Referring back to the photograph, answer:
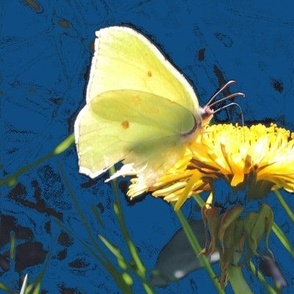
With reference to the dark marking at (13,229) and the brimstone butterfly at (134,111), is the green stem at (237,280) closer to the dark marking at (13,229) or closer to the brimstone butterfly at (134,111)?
the brimstone butterfly at (134,111)

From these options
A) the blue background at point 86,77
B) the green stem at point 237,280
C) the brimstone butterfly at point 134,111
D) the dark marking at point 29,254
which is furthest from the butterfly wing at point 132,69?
the dark marking at point 29,254

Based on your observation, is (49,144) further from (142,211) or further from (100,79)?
(100,79)

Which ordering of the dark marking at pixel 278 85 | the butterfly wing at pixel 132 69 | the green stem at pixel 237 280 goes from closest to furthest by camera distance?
the green stem at pixel 237 280
the butterfly wing at pixel 132 69
the dark marking at pixel 278 85

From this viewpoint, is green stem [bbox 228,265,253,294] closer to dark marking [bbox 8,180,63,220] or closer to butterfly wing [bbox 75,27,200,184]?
butterfly wing [bbox 75,27,200,184]

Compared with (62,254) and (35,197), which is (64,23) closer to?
(35,197)

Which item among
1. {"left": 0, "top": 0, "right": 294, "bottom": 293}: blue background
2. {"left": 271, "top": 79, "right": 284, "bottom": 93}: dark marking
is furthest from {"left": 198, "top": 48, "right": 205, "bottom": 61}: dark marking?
{"left": 271, "top": 79, "right": 284, "bottom": 93}: dark marking

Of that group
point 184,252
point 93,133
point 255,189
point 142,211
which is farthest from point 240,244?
point 142,211
